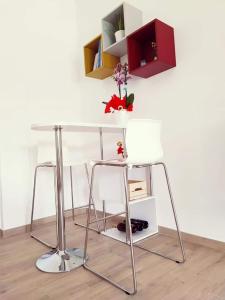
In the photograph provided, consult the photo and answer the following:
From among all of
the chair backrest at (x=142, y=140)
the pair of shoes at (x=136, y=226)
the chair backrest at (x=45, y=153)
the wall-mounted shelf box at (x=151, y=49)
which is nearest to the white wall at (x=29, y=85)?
the chair backrest at (x=45, y=153)

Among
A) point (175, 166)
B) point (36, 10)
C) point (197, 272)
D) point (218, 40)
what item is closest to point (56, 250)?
point (197, 272)

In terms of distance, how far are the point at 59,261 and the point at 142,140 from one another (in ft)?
3.39

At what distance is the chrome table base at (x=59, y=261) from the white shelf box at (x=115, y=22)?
6.21 feet

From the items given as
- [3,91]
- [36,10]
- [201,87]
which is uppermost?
[36,10]

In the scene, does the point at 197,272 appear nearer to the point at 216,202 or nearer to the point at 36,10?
the point at 216,202

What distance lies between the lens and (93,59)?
9.12 ft

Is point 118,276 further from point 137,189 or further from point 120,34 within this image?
point 120,34

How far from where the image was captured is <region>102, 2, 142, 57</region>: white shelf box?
221 cm

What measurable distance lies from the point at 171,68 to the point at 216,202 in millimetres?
1180

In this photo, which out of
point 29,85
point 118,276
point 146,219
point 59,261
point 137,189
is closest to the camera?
point 118,276

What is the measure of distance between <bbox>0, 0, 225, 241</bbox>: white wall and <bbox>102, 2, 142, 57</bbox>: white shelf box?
134 mm

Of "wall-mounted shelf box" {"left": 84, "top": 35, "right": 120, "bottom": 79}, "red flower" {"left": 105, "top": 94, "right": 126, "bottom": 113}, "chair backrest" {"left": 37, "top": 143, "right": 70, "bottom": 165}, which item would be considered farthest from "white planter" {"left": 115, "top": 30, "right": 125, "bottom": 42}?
"chair backrest" {"left": 37, "top": 143, "right": 70, "bottom": 165}

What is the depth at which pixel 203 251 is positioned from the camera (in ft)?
5.90

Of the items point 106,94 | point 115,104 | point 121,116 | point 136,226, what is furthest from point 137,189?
point 106,94
